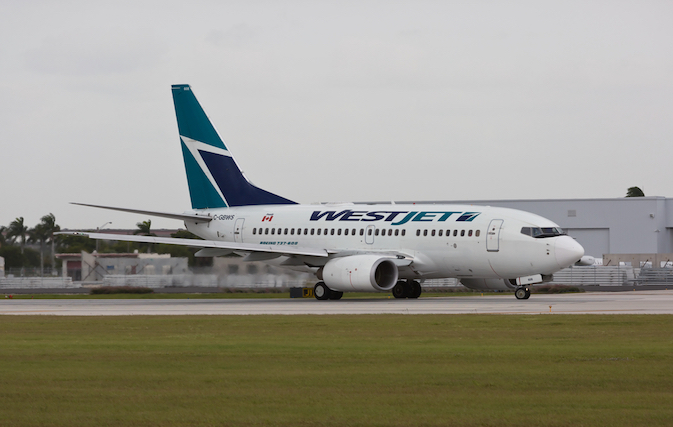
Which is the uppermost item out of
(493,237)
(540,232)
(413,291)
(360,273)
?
(540,232)

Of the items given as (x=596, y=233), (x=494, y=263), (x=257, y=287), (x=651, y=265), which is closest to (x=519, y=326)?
(x=494, y=263)

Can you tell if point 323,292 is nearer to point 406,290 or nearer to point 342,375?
point 406,290

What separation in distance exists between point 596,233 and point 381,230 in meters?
44.1

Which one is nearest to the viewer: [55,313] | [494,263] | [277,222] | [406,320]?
[406,320]

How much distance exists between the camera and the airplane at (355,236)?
37.3m

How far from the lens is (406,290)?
42594 mm

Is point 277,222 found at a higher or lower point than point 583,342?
higher

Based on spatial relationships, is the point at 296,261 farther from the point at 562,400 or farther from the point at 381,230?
the point at 562,400

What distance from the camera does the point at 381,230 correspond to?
134 ft

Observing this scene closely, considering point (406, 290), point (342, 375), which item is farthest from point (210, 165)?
point (342, 375)

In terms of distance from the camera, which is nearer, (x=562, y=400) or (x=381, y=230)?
(x=562, y=400)

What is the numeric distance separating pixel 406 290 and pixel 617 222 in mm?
41928

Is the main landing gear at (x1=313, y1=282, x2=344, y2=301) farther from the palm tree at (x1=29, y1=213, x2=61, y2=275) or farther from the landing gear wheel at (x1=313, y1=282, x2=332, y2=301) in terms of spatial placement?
the palm tree at (x1=29, y1=213, x2=61, y2=275)

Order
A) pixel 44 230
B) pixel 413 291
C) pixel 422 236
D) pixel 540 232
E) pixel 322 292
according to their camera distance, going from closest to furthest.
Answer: pixel 540 232 < pixel 422 236 < pixel 322 292 < pixel 413 291 < pixel 44 230
